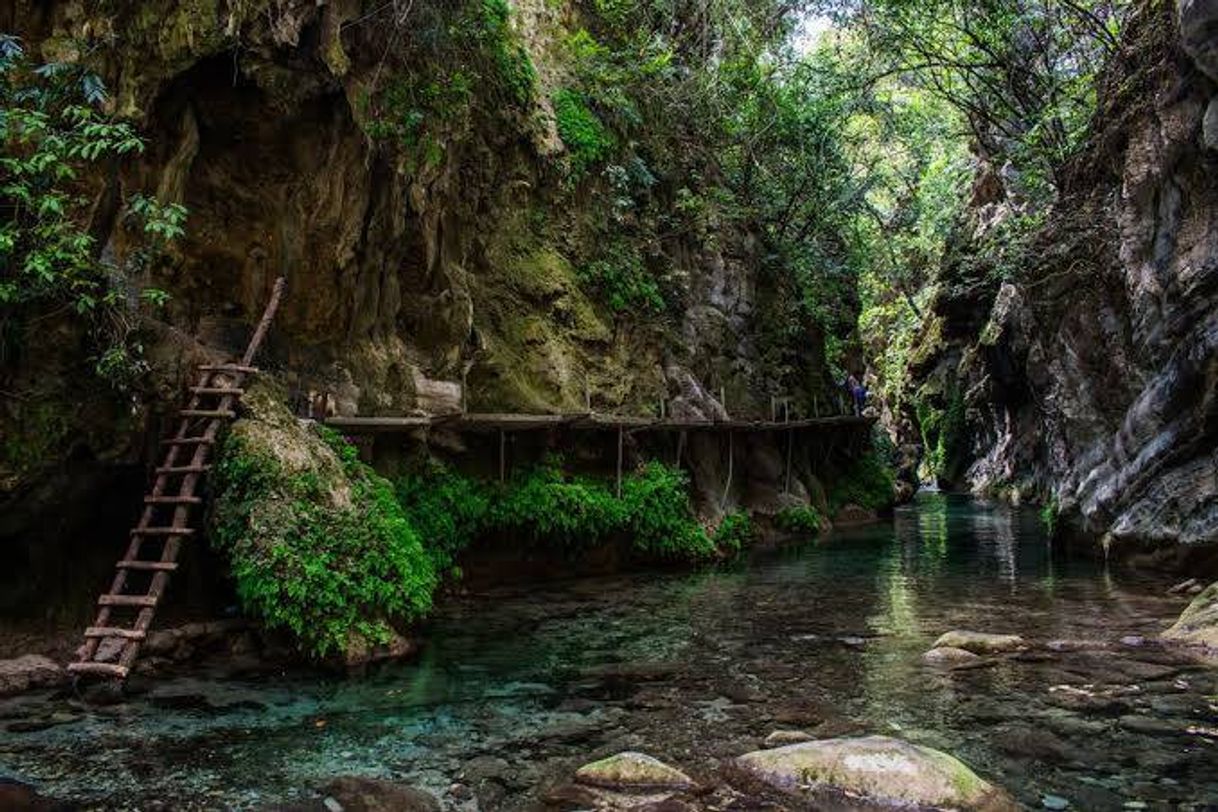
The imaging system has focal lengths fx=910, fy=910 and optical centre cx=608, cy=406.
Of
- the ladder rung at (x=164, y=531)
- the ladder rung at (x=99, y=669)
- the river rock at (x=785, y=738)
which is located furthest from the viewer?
the ladder rung at (x=164, y=531)

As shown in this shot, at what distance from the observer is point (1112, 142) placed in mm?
14000

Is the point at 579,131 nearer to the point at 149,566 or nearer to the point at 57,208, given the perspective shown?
the point at 57,208

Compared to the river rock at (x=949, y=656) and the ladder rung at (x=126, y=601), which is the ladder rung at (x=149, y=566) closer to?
the ladder rung at (x=126, y=601)

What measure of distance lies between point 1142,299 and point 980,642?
7.29 m

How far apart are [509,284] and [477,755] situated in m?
10.2

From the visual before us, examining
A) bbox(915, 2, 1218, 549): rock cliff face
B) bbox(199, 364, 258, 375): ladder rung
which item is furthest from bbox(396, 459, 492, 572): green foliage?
bbox(915, 2, 1218, 549): rock cliff face

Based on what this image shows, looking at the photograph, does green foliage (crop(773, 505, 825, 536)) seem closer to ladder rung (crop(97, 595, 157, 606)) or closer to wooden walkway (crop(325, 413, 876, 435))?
wooden walkway (crop(325, 413, 876, 435))

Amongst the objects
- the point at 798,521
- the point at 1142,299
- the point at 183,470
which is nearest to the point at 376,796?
the point at 183,470

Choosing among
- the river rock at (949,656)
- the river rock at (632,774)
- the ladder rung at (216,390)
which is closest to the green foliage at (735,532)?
the river rock at (949,656)

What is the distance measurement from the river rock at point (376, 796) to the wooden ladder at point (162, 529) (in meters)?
2.56

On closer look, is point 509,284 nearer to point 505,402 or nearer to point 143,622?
point 505,402

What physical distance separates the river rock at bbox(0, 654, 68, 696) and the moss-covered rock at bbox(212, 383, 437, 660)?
55.9 inches

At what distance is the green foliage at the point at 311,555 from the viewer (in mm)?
7484

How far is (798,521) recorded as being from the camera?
20.3m
